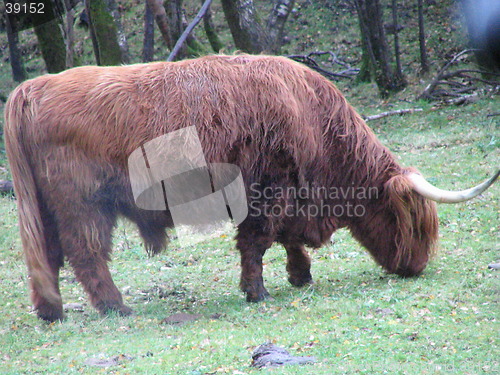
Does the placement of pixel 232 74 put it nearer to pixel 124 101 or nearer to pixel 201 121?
pixel 201 121

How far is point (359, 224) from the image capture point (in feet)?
21.1

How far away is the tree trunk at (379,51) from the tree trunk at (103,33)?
6014 millimetres

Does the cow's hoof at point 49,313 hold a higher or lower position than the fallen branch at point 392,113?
higher

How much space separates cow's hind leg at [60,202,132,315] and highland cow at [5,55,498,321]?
0.01 metres

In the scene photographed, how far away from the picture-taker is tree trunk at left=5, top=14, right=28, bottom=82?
18.5 meters

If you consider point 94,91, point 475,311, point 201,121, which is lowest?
point 475,311

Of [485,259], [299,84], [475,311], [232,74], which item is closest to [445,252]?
[485,259]

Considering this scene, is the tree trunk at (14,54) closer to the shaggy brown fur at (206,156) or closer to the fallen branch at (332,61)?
the fallen branch at (332,61)

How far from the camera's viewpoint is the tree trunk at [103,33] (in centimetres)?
1229

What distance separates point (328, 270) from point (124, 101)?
309cm

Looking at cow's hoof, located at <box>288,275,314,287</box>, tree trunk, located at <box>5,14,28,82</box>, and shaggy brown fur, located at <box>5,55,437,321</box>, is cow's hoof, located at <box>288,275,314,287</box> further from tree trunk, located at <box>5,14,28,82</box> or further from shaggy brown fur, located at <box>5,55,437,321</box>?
tree trunk, located at <box>5,14,28,82</box>

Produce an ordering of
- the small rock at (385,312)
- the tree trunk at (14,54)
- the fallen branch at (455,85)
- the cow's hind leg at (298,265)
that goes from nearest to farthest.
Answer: the small rock at (385,312), the cow's hind leg at (298,265), the fallen branch at (455,85), the tree trunk at (14,54)

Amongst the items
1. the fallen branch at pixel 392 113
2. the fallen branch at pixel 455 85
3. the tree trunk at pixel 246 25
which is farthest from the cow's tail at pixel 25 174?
the fallen branch at pixel 455 85

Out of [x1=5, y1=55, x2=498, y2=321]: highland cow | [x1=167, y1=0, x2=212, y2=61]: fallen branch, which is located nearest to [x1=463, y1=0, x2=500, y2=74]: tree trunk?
[x1=167, y1=0, x2=212, y2=61]: fallen branch
